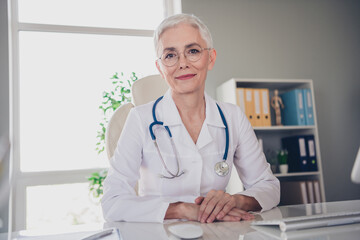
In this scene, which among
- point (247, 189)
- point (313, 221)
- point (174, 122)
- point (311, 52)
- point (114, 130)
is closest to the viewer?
point (313, 221)

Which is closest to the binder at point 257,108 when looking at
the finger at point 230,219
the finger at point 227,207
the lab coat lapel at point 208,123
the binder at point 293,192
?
the binder at point 293,192

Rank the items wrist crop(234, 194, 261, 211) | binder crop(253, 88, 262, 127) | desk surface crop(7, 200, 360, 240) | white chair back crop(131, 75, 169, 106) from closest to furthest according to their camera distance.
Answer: desk surface crop(7, 200, 360, 240) < wrist crop(234, 194, 261, 211) < white chair back crop(131, 75, 169, 106) < binder crop(253, 88, 262, 127)

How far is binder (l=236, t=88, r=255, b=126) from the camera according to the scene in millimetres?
2863

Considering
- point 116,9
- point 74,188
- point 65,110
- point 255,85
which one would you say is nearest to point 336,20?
point 255,85

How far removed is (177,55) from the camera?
1.35 meters

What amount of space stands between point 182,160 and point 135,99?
526 mm

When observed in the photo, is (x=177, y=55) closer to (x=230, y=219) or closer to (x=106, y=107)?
(x=230, y=219)

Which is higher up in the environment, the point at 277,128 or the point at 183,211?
the point at 277,128

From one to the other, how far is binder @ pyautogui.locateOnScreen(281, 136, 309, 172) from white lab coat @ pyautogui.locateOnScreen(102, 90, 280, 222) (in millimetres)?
1787

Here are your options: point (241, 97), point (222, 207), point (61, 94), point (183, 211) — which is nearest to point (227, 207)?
point (222, 207)

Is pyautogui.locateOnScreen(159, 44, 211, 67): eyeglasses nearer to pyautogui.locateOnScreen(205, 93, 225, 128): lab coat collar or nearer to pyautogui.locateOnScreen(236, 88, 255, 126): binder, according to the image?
pyautogui.locateOnScreen(205, 93, 225, 128): lab coat collar

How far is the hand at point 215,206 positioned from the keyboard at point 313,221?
0.55 feet

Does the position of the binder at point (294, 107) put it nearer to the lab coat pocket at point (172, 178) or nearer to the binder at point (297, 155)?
the binder at point (297, 155)

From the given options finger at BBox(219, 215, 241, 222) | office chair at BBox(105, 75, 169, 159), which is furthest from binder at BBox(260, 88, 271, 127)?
finger at BBox(219, 215, 241, 222)
